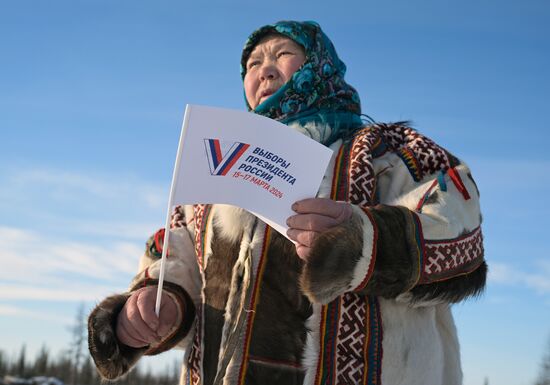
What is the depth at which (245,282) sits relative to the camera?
2.54 meters

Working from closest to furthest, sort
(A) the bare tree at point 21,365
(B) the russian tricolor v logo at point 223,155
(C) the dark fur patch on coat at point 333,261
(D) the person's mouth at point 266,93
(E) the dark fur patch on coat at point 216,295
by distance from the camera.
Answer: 1. (C) the dark fur patch on coat at point 333,261
2. (B) the russian tricolor v logo at point 223,155
3. (E) the dark fur patch on coat at point 216,295
4. (D) the person's mouth at point 266,93
5. (A) the bare tree at point 21,365

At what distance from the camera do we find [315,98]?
2.97 metres

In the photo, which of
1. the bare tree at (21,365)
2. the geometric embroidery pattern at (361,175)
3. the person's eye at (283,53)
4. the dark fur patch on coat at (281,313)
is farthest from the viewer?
the bare tree at (21,365)

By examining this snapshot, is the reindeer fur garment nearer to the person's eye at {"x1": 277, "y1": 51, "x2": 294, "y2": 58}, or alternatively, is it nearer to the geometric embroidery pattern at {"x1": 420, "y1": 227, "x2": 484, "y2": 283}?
the geometric embroidery pattern at {"x1": 420, "y1": 227, "x2": 484, "y2": 283}

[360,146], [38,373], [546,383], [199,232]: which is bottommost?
[38,373]

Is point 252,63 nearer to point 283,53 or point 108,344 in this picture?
point 283,53

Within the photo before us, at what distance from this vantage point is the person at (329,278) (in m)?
2.20

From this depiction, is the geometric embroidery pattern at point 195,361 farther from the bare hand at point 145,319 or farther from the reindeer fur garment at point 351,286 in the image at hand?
the bare hand at point 145,319

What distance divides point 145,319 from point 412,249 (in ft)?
3.48

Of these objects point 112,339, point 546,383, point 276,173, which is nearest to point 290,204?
point 276,173

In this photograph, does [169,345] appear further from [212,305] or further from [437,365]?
[437,365]

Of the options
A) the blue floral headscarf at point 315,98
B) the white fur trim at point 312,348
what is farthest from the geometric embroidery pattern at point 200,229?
the white fur trim at point 312,348

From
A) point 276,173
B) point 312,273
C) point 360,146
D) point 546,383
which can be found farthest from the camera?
point 546,383

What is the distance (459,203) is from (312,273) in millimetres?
708
